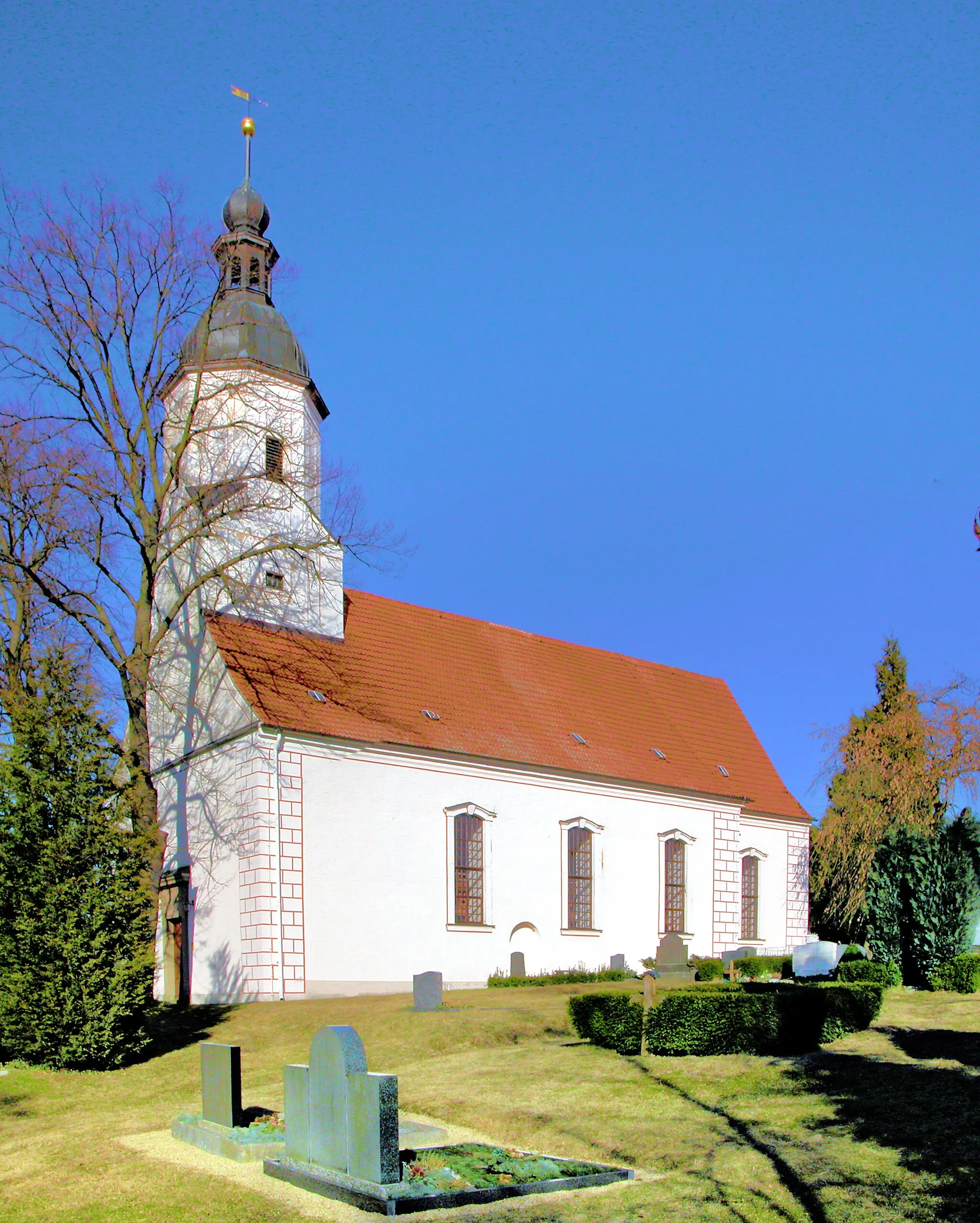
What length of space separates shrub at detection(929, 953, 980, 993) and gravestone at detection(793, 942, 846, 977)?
6.64 feet

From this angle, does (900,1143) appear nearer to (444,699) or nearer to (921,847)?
(921,847)

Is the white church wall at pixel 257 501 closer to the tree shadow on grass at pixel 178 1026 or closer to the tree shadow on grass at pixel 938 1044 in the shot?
the tree shadow on grass at pixel 178 1026

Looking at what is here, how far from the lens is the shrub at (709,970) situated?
79.4 ft

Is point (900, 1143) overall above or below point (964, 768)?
below

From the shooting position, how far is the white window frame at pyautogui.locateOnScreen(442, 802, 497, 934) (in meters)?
24.7

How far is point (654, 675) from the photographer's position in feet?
116

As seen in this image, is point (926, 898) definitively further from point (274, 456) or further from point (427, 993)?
point (274, 456)

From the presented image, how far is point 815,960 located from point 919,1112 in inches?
456


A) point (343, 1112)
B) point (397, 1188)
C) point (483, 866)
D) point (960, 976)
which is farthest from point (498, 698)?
point (397, 1188)

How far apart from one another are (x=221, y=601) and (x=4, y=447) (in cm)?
594

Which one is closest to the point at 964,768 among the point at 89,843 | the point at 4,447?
the point at 89,843

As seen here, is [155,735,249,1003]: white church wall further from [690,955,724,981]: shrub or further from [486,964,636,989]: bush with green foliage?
[690,955,724,981]: shrub

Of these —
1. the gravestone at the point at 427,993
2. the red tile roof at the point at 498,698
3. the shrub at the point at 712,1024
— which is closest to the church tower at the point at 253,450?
the red tile roof at the point at 498,698

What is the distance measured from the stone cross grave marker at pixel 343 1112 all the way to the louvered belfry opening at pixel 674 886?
1997 cm
